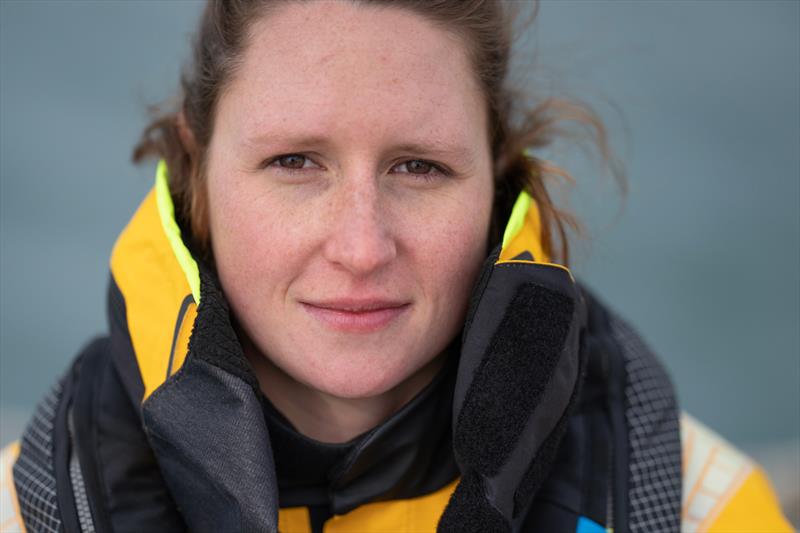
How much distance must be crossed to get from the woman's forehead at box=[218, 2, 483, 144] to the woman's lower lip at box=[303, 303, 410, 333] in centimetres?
27

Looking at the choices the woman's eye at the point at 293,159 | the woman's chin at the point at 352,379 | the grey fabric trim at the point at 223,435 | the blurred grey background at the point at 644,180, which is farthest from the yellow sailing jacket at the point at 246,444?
the blurred grey background at the point at 644,180

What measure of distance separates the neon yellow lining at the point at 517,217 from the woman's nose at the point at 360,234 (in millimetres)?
222

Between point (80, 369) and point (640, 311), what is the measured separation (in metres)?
2.55

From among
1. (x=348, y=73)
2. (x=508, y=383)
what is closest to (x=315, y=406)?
(x=508, y=383)

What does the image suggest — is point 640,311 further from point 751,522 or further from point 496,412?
point 496,412

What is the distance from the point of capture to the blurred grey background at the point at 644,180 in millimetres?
3494

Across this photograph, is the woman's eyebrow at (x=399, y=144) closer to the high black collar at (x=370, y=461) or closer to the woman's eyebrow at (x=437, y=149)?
the woman's eyebrow at (x=437, y=149)

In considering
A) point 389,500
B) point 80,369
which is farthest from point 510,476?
point 80,369

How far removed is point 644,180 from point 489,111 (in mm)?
2492

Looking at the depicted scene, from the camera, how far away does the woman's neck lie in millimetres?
1622

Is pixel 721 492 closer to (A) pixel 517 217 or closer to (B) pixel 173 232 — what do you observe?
(A) pixel 517 217

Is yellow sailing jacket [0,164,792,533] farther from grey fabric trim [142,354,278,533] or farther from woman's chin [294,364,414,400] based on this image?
woman's chin [294,364,414,400]

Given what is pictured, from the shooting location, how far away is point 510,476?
56.8 inches

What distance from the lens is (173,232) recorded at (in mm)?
1560
